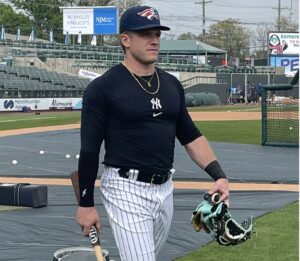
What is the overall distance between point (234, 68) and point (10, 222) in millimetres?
58258

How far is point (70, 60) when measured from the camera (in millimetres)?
52531

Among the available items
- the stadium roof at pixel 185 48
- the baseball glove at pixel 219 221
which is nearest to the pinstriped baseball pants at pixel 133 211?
the baseball glove at pixel 219 221

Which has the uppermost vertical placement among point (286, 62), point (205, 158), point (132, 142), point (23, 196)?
point (286, 62)

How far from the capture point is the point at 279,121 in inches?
744

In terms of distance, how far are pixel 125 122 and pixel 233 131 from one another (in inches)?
735

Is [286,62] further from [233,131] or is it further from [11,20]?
[233,131]

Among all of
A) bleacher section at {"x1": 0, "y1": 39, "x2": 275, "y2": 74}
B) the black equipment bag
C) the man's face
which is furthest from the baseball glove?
bleacher section at {"x1": 0, "y1": 39, "x2": 275, "y2": 74}

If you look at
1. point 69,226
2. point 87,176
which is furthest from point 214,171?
point 69,226

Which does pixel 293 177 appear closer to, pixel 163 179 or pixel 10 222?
pixel 10 222

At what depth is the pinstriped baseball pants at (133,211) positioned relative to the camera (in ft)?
12.3

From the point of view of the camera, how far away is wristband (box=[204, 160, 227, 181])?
3992 mm

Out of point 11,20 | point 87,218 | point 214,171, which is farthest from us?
point 11,20

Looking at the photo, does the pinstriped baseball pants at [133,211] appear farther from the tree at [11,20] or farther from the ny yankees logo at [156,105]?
the tree at [11,20]

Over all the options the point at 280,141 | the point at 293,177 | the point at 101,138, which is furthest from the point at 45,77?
the point at 101,138
